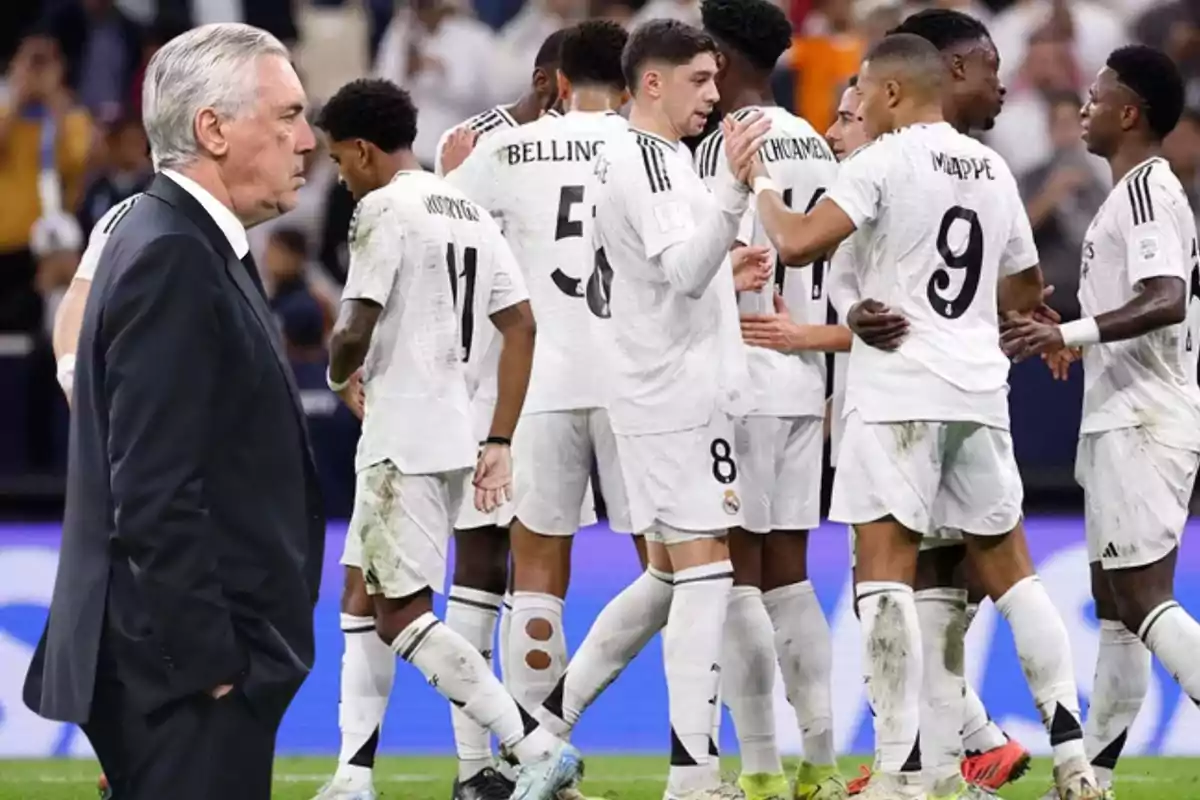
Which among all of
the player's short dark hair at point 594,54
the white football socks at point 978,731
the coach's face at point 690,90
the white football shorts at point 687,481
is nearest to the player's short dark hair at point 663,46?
the coach's face at point 690,90

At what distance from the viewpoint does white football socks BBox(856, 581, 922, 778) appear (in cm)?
602

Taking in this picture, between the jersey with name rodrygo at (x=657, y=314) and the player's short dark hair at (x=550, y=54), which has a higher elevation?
the player's short dark hair at (x=550, y=54)

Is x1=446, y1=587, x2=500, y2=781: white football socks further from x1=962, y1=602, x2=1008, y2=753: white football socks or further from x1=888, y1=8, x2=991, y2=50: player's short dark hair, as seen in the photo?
x1=888, y1=8, x2=991, y2=50: player's short dark hair

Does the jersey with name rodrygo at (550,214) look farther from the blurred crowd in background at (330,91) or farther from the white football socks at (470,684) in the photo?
the blurred crowd in background at (330,91)

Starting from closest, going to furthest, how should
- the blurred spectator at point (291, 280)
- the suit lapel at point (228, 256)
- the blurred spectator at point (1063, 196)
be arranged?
the suit lapel at point (228, 256) < the blurred spectator at point (1063, 196) < the blurred spectator at point (291, 280)

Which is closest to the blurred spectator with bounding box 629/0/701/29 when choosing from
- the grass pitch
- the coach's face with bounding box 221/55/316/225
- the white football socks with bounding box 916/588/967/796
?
the grass pitch

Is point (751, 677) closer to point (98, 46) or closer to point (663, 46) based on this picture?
point (663, 46)

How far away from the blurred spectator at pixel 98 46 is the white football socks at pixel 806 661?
7.45 meters

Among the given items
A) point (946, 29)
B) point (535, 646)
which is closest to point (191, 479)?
point (535, 646)

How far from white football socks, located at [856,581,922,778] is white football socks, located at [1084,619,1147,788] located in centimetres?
109

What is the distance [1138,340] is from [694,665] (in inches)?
73.4

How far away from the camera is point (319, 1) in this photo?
13328mm

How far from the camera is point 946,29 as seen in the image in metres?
6.78

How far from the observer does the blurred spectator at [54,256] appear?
11719mm
